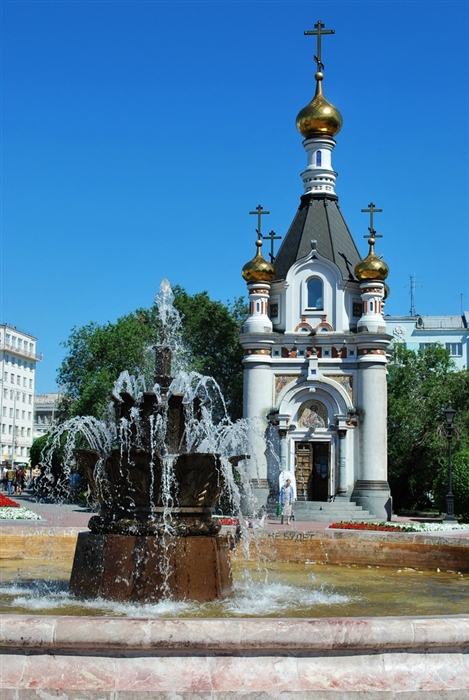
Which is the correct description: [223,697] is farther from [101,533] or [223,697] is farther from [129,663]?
[101,533]

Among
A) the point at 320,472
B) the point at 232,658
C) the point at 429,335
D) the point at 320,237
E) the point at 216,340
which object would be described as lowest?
the point at 232,658

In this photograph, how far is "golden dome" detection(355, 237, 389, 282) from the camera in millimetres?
29625

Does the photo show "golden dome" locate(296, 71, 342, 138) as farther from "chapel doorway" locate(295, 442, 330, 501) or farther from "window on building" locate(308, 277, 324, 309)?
"chapel doorway" locate(295, 442, 330, 501)

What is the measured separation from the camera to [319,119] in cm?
3272

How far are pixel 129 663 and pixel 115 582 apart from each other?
2.92 m

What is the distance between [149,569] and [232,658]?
2.95 metres

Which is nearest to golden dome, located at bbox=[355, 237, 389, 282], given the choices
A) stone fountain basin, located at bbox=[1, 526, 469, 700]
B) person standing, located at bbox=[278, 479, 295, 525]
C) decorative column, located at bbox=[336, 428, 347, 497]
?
decorative column, located at bbox=[336, 428, 347, 497]

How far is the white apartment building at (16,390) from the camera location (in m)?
85.6

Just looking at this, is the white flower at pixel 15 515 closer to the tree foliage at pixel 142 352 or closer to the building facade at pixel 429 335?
the tree foliage at pixel 142 352

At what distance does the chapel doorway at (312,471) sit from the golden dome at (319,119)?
1147cm

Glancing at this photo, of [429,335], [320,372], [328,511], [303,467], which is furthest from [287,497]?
[429,335]

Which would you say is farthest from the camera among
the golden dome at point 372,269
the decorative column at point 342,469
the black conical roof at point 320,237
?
the black conical roof at point 320,237

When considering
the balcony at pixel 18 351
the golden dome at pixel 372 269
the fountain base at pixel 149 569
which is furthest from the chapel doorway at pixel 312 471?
the balcony at pixel 18 351

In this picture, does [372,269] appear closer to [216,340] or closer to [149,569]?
[216,340]
